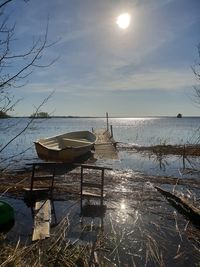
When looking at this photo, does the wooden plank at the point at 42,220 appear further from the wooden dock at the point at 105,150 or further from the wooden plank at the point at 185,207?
the wooden dock at the point at 105,150

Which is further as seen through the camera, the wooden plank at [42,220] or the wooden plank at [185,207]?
the wooden plank at [185,207]

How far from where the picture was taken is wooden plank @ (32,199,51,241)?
8.57 meters

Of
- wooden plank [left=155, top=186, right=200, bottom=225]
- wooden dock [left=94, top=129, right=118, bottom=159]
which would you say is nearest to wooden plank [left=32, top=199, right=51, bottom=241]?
wooden plank [left=155, top=186, right=200, bottom=225]

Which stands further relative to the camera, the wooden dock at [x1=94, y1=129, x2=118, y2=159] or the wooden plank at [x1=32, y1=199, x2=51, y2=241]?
the wooden dock at [x1=94, y1=129, x2=118, y2=159]

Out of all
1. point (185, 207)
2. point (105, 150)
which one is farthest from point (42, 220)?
point (105, 150)

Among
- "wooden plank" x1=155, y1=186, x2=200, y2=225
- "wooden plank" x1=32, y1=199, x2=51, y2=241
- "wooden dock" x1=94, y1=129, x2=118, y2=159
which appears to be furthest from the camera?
"wooden dock" x1=94, y1=129, x2=118, y2=159

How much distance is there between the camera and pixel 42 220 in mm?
9648

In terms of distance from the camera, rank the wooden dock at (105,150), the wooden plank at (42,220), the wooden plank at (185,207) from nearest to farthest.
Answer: the wooden plank at (42,220), the wooden plank at (185,207), the wooden dock at (105,150)

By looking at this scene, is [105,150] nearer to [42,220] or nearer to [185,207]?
[185,207]

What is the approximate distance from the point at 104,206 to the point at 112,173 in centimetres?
721

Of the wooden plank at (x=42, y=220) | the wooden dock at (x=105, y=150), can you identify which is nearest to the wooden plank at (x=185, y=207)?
the wooden plank at (x=42, y=220)

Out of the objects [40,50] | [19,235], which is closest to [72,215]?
[19,235]

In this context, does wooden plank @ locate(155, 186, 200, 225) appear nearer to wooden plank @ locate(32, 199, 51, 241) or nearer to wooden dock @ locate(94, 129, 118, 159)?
wooden plank @ locate(32, 199, 51, 241)

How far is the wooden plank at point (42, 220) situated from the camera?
857 cm
